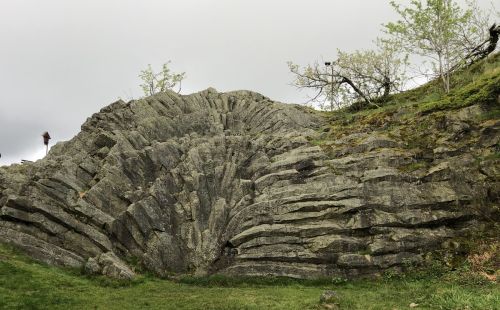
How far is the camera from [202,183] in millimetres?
34906

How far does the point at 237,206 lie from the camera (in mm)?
32750

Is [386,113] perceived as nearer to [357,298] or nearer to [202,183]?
[202,183]

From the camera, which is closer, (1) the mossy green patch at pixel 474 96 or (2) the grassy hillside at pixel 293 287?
(2) the grassy hillside at pixel 293 287

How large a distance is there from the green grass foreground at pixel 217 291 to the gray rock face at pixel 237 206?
106 centimetres

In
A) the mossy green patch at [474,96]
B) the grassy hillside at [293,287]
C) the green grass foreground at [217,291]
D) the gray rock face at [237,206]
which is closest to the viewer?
the green grass foreground at [217,291]

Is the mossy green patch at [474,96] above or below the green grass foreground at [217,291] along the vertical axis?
above

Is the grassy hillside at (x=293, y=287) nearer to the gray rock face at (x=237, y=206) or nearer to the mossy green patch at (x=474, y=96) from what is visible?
the mossy green patch at (x=474, y=96)

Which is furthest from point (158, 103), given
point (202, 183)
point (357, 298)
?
point (357, 298)

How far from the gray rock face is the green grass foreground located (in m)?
1.06

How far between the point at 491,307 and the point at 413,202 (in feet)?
38.9

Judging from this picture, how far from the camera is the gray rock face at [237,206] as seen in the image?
92.0 feet

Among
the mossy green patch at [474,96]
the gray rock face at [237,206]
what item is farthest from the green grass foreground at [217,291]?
the mossy green patch at [474,96]

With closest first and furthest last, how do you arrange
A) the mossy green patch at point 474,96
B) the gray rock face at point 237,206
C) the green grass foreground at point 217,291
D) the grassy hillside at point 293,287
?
the green grass foreground at point 217,291 < the grassy hillside at point 293,287 < the gray rock face at point 237,206 < the mossy green patch at point 474,96

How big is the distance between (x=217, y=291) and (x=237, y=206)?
842 cm
